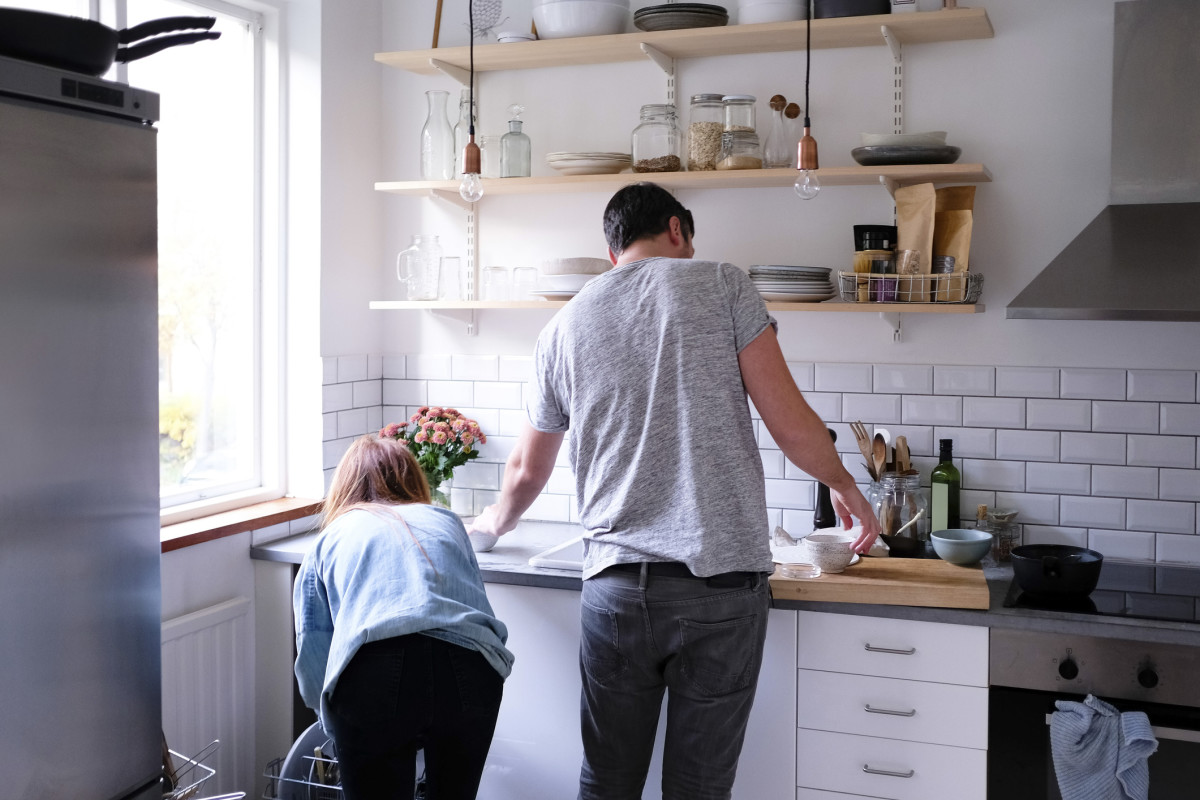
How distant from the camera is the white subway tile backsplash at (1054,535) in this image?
2.89 meters

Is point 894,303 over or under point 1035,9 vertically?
under

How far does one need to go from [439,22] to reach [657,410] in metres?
1.87

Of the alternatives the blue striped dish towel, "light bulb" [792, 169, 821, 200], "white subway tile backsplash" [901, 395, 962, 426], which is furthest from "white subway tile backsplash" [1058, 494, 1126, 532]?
"light bulb" [792, 169, 821, 200]

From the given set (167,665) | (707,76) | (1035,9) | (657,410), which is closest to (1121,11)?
(1035,9)

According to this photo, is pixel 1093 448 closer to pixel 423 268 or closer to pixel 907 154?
pixel 907 154

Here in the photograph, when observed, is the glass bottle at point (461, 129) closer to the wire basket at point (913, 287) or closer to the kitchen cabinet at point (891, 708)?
the wire basket at point (913, 287)

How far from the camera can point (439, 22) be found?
3402mm

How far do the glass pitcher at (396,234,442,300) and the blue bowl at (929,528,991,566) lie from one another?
168cm

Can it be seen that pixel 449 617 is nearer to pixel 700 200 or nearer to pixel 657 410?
pixel 657 410

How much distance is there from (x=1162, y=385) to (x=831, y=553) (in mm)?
1035

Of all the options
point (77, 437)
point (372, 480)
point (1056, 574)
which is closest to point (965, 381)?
point (1056, 574)

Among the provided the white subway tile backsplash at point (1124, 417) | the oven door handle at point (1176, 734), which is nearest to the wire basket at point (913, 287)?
the white subway tile backsplash at point (1124, 417)

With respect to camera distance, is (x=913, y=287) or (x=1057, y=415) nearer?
(x=913, y=287)

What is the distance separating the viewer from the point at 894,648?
245 centimetres
